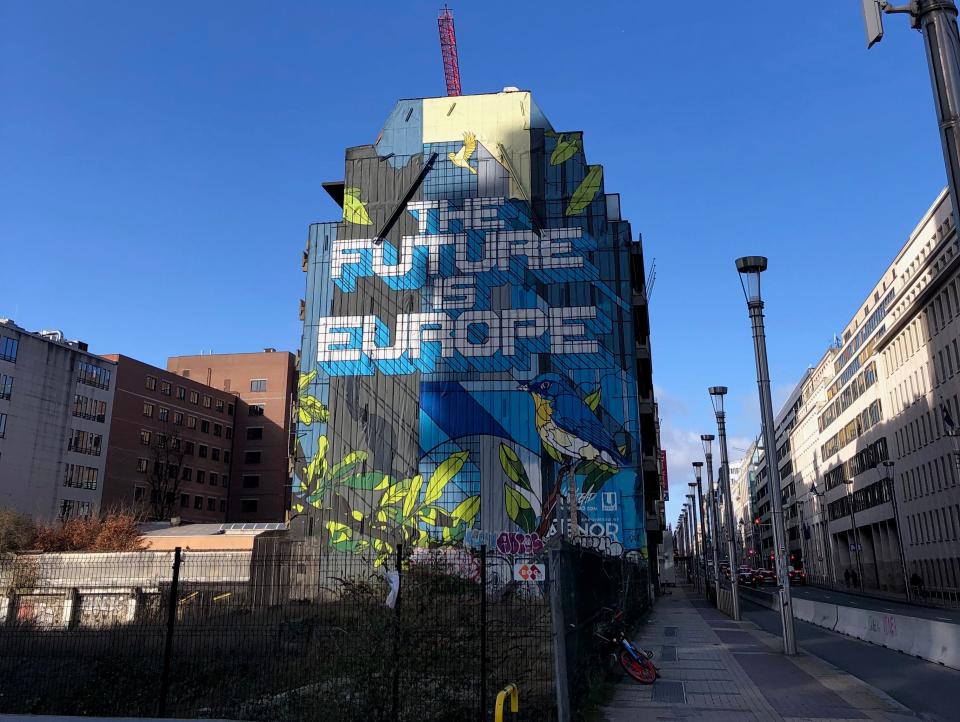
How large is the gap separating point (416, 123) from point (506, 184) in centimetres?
749

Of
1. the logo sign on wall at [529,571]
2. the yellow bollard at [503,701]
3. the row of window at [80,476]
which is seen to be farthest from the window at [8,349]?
the yellow bollard at [503,701]

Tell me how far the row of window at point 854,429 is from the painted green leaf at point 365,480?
52.5m

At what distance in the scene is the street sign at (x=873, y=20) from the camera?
27.2ft

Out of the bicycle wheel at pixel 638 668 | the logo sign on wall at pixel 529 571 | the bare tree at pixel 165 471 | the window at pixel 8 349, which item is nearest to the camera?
the bicycle wheel at pixel 638 668

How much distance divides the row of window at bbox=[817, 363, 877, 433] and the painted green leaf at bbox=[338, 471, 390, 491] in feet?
175

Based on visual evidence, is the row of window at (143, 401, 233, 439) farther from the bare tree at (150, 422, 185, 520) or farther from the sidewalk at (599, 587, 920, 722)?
the sidewalk at (599, 587, 920, 722)

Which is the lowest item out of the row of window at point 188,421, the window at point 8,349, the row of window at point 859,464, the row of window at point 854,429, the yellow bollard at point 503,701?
the yellow bollard at point 503,701

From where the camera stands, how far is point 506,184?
47844mm

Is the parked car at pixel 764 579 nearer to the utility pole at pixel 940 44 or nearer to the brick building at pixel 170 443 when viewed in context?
the brick building at pixel 170 443

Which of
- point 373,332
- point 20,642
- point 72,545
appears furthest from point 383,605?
point 72,545

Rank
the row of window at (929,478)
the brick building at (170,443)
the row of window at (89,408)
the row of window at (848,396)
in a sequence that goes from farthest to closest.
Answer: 1. the brick building at (170,443)
2. the row of window at (89,408)
3. the row of window at (848,396)
4. the row of window at (929,478)

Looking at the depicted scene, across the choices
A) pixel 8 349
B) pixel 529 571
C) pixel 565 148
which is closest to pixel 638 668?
pixel 529 571

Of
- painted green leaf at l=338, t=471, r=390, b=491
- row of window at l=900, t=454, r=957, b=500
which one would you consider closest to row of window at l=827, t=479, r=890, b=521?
row of window at l=900, t=454, r=957, b=500

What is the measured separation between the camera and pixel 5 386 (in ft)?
233
